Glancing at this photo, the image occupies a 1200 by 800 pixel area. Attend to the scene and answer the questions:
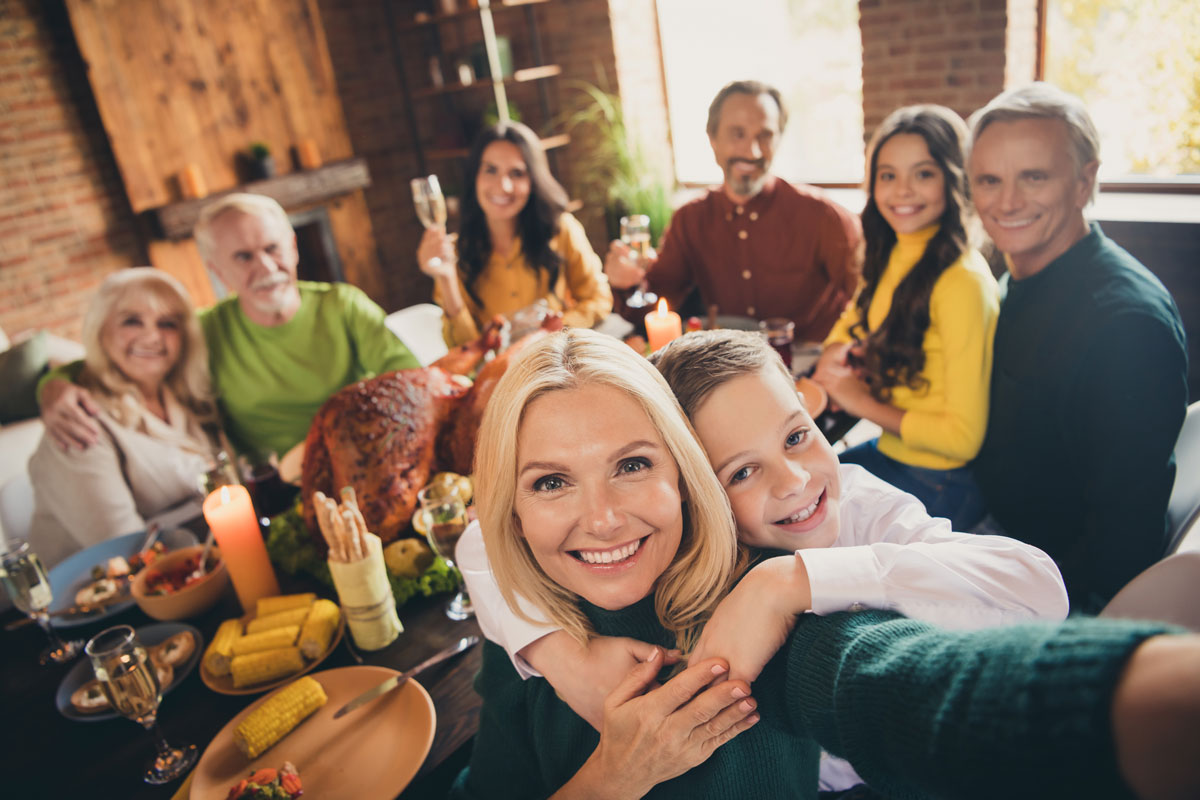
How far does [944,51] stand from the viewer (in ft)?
12.1

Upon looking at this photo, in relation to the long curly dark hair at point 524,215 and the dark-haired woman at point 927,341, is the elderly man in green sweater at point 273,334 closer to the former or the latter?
the long curly dark hair at point 524,215

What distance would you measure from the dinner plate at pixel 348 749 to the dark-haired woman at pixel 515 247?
1967mm

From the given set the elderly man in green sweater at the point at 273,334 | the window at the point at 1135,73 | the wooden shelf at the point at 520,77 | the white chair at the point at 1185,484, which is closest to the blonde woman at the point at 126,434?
the elderly man in green sweater at the point at 273,334

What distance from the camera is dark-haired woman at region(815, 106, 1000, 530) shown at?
1.84 m

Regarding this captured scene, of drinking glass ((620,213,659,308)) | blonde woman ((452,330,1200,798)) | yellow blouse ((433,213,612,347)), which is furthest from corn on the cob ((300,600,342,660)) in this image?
yellow blouse ((433,213,612,347))

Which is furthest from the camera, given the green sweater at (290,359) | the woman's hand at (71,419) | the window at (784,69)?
the window at (784,69)

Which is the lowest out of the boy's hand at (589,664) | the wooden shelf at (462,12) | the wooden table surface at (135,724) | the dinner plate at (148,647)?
the wooden table surface at (135,724)

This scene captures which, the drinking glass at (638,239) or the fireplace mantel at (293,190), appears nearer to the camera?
the drinking glass at (638,239)

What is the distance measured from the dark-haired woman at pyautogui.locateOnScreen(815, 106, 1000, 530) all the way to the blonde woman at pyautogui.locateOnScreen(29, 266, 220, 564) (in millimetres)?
1864

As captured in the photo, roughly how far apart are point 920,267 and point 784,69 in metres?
3.52

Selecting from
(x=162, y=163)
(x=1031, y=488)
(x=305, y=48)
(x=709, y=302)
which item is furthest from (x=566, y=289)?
(x=305, y=48)

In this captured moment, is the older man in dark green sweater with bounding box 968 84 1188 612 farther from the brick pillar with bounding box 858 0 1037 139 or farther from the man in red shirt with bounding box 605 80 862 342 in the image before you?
the brick pillar with bounding box 858 0 1037 139

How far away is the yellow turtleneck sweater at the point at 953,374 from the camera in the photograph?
1.83m

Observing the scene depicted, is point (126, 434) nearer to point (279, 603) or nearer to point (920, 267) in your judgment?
point (279, 603)
